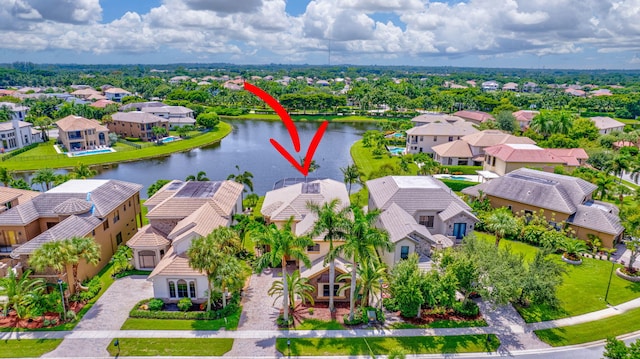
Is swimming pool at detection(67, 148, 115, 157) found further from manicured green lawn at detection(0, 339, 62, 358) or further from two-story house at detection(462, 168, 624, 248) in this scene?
two-story house at detection(462, 168, 624, 248)

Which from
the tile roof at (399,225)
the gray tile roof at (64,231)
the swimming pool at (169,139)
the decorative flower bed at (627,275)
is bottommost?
the decorative flower bed at (627,275)

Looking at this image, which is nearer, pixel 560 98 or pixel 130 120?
pixel 130 120

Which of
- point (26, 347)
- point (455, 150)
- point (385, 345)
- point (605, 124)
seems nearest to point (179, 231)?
point (26, 347)

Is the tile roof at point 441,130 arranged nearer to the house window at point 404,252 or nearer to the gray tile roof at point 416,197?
the gray tile roof at point 416,197

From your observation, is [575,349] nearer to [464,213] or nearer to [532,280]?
[532,280]

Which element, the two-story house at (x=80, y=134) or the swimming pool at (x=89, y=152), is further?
the two-story house at (x=80, y=134)

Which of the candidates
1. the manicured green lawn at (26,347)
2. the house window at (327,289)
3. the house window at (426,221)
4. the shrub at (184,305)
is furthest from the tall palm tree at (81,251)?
the house window at (426,221)

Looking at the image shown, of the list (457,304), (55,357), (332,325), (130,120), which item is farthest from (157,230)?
(130,120)
